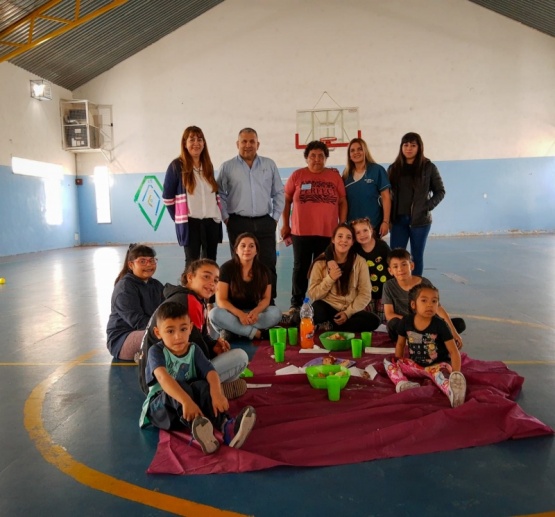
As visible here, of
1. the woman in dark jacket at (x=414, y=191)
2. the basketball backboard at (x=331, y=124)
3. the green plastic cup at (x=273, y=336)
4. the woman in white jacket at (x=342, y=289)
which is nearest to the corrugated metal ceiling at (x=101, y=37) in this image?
the basketball backboard at (x=331, y=124)

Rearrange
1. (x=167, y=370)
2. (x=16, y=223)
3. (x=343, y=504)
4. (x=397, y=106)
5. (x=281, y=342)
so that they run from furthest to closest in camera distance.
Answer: (x=397, y=106), (x=16, y=223), (x=281, y=342), (x=167, y=370), (x=343, y=504)

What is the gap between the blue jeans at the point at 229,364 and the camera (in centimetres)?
246

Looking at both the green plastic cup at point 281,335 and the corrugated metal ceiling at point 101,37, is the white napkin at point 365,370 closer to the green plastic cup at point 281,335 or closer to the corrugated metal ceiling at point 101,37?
the green plastic cup at point 281,335

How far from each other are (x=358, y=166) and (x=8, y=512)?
3.60 m

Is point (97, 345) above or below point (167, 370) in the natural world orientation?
below

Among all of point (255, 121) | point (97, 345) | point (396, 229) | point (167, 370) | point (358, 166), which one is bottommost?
point (97, 345)

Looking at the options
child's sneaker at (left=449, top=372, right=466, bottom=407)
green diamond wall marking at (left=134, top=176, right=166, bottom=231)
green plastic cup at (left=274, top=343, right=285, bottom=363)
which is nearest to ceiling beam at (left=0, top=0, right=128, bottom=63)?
green diamond wall marking at (left=134, top=176, right=166, bottom=231)

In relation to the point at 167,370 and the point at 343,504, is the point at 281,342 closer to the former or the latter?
the point at 167,370

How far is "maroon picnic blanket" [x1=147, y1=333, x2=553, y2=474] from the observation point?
1875 mm

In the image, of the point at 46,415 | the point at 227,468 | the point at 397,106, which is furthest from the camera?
the point at 397,106

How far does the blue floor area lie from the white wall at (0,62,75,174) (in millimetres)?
8532

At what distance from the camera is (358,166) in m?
4.35

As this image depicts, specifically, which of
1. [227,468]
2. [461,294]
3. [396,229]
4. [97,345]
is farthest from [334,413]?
[461,294]

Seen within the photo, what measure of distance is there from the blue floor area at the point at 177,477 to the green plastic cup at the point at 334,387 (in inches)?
14.9
